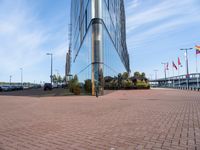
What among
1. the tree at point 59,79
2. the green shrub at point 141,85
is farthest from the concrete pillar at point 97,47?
the tree at point 59,79

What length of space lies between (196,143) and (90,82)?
2426cm

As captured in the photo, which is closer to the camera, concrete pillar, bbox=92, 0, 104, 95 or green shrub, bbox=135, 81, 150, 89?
concrete pillar, bbox=92, 0, 104, 95

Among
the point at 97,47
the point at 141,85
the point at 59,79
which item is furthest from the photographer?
the point at 59,79

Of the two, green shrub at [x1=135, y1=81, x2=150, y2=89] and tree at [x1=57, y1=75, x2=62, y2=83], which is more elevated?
tree at [x1=57, y1=75, x2=62, y2=83]

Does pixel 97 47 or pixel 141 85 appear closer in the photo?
pixel 97 47

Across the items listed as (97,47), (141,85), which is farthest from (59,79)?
(97,47)

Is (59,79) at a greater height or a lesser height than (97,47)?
lesser

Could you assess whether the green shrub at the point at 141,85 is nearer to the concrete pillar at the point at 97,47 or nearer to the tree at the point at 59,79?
the concrete pillar at the point at 97,47

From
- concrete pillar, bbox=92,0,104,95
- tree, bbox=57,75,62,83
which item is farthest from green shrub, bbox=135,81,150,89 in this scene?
tree, bbox=57,75,62,83

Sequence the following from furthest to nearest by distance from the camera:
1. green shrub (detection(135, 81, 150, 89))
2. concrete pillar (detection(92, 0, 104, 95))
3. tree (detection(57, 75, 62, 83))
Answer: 1. tree (detection(57, 75, 62, 83))
2. green shrub (detection(135, 81, 150, 89))
3. concrete pillar (detection(92, 0, 104, 95))

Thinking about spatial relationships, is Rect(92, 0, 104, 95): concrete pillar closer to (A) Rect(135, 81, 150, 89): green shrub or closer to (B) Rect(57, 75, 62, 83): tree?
(A) Rect(135, 81, 150, 89): green shrub

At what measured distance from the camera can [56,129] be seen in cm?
768

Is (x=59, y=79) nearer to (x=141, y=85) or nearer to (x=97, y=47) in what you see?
(x=141, y=85)

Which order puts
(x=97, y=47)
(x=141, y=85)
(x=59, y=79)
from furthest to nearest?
(x=59, y=79)
(x=141, y=85)
(x=97, y=47)
